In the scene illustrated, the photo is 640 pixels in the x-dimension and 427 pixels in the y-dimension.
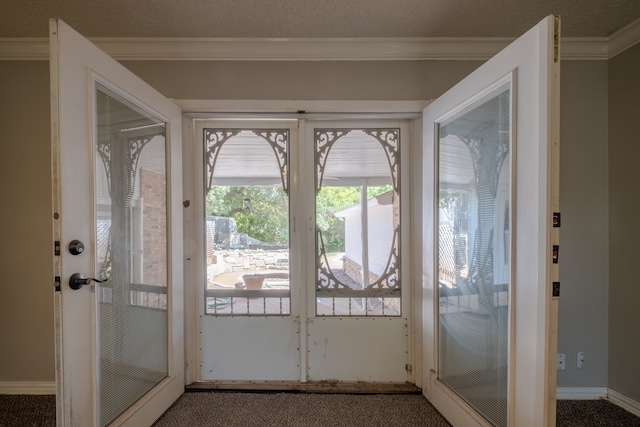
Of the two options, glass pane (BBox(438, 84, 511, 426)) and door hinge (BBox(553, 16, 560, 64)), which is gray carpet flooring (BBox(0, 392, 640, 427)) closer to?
glass pane (BBox(438, 84, 511, 426))

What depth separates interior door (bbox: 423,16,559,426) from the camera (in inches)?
41.6

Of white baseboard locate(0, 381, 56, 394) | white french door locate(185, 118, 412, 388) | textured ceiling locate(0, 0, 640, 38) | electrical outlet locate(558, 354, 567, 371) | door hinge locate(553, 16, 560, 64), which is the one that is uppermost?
textured ceiling locate(0, 0, 640, 38)

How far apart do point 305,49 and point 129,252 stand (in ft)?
5.44

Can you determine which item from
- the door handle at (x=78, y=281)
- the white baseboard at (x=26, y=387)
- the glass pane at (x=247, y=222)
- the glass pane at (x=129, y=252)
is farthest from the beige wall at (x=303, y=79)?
the white baseboard at (x=26, y=387)

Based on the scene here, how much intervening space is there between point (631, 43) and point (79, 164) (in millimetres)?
3147

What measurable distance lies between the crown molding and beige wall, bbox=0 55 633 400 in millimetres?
50

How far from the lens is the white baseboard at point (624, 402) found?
1.72 meters

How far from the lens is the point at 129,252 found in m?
1.48

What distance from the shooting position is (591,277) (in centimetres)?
186

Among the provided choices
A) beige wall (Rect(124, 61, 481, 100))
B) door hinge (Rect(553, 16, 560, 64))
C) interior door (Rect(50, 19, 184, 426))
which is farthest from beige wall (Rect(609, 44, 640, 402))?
interior door (Rect(50, 19, 184, 426))

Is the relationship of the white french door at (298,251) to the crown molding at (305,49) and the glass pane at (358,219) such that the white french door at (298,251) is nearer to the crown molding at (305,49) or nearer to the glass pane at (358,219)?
the glass pane at (358,219)

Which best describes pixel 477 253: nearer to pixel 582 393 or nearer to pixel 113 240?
pixel 582 393

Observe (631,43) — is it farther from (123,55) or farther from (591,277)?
(123,55)

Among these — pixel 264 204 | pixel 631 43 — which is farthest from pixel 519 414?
pixel 631 43
